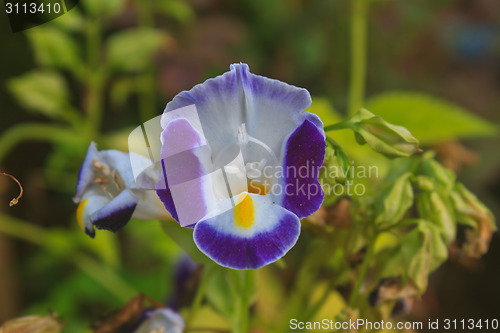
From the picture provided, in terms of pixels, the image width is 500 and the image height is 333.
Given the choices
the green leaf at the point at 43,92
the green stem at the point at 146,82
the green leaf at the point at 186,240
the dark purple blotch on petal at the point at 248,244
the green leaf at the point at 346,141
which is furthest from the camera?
the green stem at the point at 146,82

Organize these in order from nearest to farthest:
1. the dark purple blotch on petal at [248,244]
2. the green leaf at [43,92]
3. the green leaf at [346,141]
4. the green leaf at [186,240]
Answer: the dark purple blotch on petal at [248,244]
the green leaf at [186,240]
the green leaf at [346,141]
the green leaf at [43,92]

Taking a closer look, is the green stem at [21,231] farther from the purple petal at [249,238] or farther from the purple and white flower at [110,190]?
the purple petal at [249,238]

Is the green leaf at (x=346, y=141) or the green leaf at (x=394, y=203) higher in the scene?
the green leaf at (x=394, y=203)

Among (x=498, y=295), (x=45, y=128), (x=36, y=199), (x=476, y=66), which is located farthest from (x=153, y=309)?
(x=476, y=66)

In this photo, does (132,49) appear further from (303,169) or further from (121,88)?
(303,169)

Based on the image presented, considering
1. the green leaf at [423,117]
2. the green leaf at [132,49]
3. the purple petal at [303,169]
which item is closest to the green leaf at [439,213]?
the purple petal at [303,169]

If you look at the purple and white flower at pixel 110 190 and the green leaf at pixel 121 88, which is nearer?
the purple and white flower at pixel 110 190
